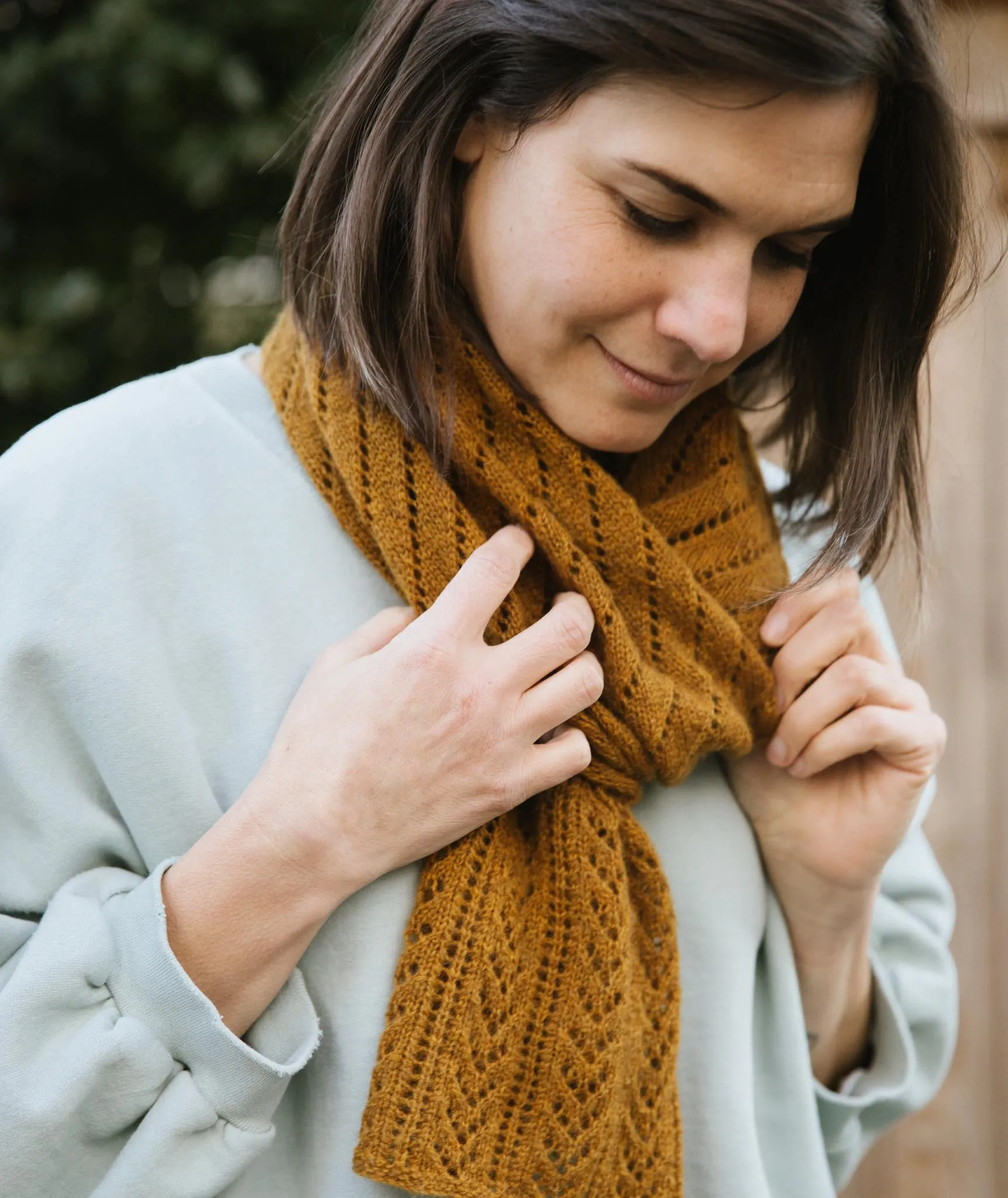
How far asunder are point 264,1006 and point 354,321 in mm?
571

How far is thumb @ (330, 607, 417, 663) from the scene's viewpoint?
0.94m

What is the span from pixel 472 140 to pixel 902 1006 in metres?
1.03

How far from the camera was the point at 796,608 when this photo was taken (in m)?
1.13

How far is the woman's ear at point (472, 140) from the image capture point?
97 centimetres

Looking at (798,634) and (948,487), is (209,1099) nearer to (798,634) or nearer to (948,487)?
(798,634)

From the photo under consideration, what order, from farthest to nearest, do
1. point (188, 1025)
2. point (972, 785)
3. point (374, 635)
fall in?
1. point (972, 785)
2. point (374, 635)
3. point (188, 1025)

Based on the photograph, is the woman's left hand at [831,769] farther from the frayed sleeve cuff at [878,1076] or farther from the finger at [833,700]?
the frayed sleeve cuff at [878,1076]

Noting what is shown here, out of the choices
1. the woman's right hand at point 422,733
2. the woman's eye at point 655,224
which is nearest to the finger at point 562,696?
the woman's right hand at point 422,733

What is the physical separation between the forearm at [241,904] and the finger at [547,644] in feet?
0.73

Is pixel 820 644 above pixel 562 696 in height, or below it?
below

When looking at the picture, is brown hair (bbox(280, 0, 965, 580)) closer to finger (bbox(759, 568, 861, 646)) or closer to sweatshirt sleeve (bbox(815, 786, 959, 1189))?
finger (bbox(759, 568, 861, 646))

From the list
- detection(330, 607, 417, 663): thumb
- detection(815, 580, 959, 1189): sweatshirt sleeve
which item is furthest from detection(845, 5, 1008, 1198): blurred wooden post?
detection(330, 607, 417, 663): thumb

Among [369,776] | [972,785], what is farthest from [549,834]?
[972,785]

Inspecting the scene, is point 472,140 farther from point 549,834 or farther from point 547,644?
point 549,834
